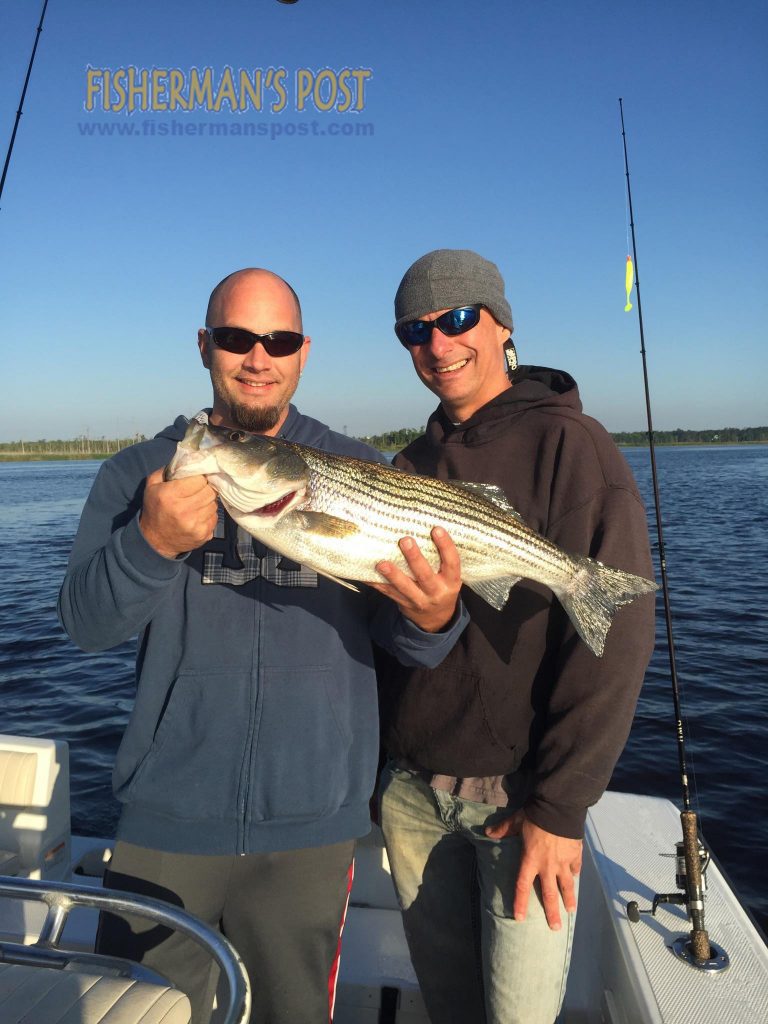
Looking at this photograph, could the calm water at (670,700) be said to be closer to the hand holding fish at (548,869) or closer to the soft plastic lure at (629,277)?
the hand holding fish at (548,869)

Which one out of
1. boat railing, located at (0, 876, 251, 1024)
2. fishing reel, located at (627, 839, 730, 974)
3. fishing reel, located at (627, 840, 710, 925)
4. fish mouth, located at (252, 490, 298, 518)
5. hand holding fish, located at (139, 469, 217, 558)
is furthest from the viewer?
fishing reel, located at (627, 840, 710, 925)

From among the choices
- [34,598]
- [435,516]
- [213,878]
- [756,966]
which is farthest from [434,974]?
[34,598]

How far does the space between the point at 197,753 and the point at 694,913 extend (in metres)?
2.83

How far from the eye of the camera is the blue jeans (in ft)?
10.9

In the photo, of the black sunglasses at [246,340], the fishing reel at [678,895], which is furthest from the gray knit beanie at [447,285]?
the fishing reel at [678,895]

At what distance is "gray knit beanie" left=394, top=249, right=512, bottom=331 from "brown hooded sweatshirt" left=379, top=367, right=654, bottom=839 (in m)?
0.55

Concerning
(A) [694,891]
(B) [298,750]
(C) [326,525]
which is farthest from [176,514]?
(A) [694,891]

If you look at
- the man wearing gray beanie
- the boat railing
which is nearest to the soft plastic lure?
the man wearing gray beanie

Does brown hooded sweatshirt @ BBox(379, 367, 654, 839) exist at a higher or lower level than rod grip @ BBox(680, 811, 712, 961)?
higher

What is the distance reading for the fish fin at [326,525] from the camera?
3463 mm

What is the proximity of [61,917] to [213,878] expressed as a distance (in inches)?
30.5

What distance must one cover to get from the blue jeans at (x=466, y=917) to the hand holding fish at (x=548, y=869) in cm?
6

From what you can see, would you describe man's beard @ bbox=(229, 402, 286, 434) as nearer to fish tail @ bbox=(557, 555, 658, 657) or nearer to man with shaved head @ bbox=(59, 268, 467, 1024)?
man with shaved head @ bbox=(59, 268, 467, 1024)

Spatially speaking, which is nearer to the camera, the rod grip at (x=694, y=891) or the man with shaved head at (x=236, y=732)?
the man with shaved head at (x=236, y=732)
